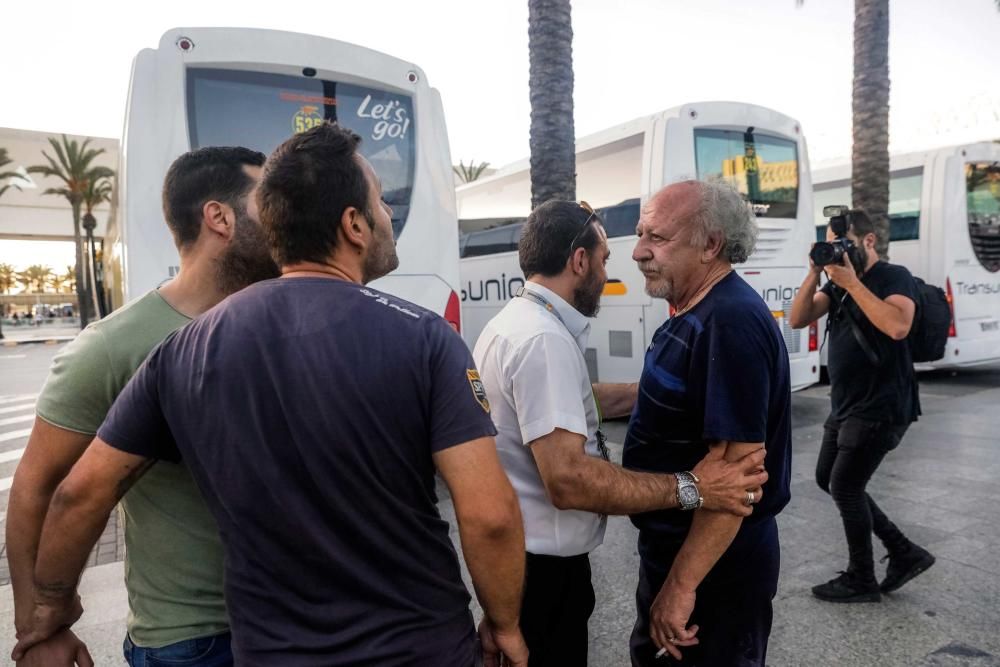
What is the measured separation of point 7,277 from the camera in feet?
244

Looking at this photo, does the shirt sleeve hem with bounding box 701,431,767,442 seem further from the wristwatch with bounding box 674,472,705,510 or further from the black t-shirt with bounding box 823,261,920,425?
the black t-shirt with bounding box 823,261,920,425

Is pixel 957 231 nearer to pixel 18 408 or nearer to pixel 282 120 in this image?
pixel 282 120

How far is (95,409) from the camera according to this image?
61.0 inches

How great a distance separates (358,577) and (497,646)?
45 cm

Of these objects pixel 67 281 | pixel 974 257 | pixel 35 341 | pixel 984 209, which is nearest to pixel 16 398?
pixel 974 257

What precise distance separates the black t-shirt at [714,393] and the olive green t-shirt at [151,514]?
47.6 inches

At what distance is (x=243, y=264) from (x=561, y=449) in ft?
3.26

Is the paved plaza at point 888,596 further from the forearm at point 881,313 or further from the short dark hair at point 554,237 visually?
the short dark hair at point 554,237

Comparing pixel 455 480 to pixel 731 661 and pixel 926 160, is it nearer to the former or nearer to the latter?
pixel 731 661

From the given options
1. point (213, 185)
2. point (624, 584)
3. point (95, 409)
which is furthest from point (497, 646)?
point (624, 584)

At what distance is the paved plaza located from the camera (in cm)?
313

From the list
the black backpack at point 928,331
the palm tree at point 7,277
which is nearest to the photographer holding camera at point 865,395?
the black backpack at point 928,331

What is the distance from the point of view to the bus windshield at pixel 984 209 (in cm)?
1024

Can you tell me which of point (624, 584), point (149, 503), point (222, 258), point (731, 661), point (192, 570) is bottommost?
point (624, 584)
